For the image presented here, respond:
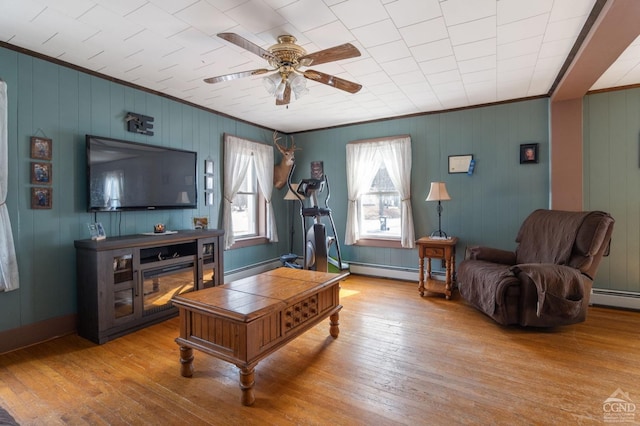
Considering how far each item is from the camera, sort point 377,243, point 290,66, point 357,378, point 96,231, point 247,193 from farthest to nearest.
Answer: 1. point 247,193
2. point 377,243
3. point 96,231
4. point 290,66
5. point 357,378

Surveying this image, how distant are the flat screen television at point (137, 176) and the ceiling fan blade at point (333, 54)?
2.15m

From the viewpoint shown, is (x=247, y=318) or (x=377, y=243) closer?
(x=247, y=318)

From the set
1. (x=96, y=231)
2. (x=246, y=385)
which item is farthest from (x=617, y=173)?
(x=96, y=231)

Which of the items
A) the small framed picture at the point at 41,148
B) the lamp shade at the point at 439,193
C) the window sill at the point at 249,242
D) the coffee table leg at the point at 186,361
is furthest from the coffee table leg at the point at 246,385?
the lamp shade at the point at 439,193

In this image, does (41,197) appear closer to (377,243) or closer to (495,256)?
(377,243)

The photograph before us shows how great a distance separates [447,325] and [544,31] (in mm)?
2626

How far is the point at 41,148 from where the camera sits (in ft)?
8.99

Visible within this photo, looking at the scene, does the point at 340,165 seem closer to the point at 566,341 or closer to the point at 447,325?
the point at 447,325

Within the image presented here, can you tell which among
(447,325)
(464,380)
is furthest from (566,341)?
(464,380)

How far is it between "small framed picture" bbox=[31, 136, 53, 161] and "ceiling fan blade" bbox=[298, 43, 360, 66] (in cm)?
239

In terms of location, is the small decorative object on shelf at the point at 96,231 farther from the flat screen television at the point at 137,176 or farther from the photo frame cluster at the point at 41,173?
the photo frame cluster at the point at 41,173

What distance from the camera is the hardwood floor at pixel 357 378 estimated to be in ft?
5.90

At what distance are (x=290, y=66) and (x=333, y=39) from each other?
42 centimetres

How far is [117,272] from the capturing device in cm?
286
